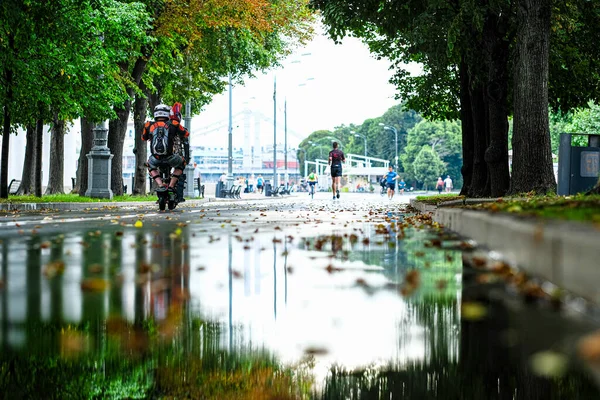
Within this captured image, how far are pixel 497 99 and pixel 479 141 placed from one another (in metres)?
2.51

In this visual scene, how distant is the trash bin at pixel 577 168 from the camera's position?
65.1ft

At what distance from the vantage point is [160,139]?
767 inches

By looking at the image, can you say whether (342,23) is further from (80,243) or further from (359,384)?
(359,384)

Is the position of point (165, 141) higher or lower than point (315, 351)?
higher

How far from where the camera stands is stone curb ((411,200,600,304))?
211 inches

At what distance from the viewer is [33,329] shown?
4973mm

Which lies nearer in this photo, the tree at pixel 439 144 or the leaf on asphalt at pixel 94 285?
the leaf on asphalt at pixel 94 285

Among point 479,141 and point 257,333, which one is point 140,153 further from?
point 257,333

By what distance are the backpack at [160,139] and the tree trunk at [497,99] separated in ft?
25.4

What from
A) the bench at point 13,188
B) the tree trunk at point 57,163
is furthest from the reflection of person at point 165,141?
the bench at point 13,188

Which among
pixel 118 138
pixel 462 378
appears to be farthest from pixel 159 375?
pixel 118 138

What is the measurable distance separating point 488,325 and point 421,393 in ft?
4.42

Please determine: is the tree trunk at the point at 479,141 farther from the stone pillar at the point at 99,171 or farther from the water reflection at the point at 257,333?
the water reflection at the point at 257,333

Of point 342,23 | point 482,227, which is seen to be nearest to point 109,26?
point 342,23
